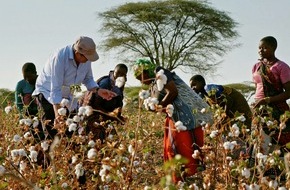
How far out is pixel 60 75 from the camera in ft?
12.9

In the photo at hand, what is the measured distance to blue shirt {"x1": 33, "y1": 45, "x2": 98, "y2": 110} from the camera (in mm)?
3922

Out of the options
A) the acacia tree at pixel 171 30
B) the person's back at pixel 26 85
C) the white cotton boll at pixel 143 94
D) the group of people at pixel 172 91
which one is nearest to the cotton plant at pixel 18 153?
the white cotton boll at pixel 143 94

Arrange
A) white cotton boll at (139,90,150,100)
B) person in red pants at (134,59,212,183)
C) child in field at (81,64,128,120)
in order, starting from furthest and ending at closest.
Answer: child in field at (81,64,128,120)
person in red pants at (134,59,212,183)
white cotton boll at (139,90,150,100)

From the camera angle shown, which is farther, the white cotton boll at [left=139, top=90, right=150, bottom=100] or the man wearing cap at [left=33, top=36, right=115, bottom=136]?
the man wearing cap at [left=33, top=36, right=115, bottom=136]

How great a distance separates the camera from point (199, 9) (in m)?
34.0

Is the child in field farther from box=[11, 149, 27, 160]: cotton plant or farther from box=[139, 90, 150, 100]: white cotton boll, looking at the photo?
box=[139, 90, 150, 100]: white cotton boll

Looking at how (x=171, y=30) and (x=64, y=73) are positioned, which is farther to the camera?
(x=171, y=30)

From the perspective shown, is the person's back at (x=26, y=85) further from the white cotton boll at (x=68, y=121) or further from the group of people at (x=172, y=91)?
the white cotton boll at (x=68, y=121)

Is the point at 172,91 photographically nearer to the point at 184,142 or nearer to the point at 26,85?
the point at 184,142

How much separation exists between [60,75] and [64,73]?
62 mm

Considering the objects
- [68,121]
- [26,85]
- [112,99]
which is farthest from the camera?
[26,85]

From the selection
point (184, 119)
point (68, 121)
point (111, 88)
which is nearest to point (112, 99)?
point (111, 88)

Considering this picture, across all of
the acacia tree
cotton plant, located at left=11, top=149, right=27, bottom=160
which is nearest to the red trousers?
cotton plant, located at left=11, top=149, right=27, bottom=160

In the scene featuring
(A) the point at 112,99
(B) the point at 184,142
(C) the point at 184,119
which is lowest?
(B) the point at 184,142
